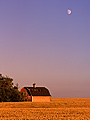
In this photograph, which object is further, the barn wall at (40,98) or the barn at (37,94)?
the barn at (37,94)

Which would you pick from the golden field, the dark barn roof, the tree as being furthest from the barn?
the golden field

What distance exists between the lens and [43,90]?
245 ft

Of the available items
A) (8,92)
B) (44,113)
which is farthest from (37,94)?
(44,113)

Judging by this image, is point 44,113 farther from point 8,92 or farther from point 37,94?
point 37,94

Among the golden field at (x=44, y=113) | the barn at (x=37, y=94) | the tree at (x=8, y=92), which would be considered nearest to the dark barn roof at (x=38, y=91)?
the barn at (x=37, y=94)

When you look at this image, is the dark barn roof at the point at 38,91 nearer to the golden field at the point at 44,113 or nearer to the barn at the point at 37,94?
the barn at the point at 37,94

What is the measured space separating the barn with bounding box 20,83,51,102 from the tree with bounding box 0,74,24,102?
565cm

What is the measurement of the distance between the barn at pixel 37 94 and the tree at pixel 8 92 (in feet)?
18.5

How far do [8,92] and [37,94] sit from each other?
10.8m

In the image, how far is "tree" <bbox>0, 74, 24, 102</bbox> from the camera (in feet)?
207

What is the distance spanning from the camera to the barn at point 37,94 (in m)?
71.2

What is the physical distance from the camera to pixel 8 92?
2512 inches

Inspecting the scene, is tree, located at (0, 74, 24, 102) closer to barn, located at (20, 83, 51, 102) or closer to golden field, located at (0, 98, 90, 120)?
barn, located at (20, 83, 51, 102)

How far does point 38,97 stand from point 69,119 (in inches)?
1833
